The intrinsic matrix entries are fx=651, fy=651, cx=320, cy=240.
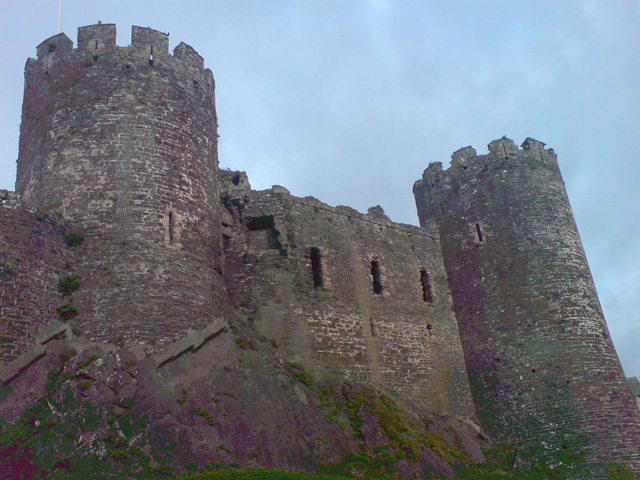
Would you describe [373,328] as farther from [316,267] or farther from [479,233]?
[479,233]

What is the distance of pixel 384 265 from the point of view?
20.8 metres

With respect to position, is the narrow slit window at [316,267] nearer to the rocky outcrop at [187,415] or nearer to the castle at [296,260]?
the castle at [296,260]

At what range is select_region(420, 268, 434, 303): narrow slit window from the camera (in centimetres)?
2167

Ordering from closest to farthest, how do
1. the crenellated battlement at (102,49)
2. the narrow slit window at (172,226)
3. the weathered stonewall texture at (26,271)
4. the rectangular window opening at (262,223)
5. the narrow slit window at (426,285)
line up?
the weathered stonewall texture at (26,271)
the narrow slit window at (172,226)
the crenellated battlement at (102,49)
the rectangular window opening at (262,223)
the narrow slit window at (426,285)

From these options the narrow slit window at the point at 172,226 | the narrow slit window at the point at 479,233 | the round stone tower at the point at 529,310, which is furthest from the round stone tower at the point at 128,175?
the narrow slit window at the point at 479,233

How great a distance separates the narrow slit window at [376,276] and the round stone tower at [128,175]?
567 cm

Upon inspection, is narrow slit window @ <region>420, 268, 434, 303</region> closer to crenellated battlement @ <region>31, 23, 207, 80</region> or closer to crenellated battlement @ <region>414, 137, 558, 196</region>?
crenellated battlement @ <region>414, 137, 558, 196</region>

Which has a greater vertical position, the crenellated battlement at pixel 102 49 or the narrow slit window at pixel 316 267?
the crenellated battlement at pixel 102 49

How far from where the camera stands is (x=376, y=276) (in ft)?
67.6

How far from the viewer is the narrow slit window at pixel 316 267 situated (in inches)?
→ 740

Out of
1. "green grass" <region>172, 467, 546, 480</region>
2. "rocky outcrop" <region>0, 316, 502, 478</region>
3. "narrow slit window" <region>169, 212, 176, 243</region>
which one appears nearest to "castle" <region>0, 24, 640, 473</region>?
"narrow slit window" <region>169, 212, 176, 243</region>

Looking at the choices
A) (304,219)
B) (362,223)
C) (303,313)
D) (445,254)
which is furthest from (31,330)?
(445,254)

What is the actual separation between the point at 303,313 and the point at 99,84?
25.6 feet

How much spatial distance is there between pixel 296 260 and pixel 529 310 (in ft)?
25.0
